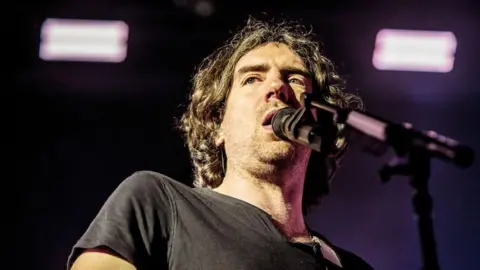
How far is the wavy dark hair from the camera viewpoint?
303 centimetres

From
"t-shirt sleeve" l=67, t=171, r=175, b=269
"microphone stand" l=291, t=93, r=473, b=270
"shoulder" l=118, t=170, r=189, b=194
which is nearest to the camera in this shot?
"microphone stand" l=291, t=93, r=473, b=270

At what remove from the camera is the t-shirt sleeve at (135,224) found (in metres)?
1.98

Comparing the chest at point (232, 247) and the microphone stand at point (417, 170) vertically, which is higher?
the microphone stand at point (417, 170)

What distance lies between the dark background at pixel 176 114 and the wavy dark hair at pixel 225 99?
5.02 ft

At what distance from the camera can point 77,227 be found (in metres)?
4.62

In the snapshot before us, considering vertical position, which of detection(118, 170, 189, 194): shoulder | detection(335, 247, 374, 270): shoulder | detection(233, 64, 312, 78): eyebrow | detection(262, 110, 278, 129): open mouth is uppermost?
detection(233, 64, 312, 78): eyebrow

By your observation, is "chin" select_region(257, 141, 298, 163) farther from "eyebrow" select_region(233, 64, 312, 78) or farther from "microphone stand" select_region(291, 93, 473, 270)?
"microphone stand" select_region(291, 93, 473, 270)

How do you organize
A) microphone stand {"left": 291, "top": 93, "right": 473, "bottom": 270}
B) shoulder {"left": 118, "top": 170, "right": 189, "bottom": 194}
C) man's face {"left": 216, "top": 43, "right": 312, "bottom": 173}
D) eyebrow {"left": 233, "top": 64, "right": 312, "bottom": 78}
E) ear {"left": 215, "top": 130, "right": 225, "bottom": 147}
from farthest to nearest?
ear {"left": 215, "top": 130, "right": 225, "bottom": 147} < eyebrow {"left": 233, "top": 64, "right": 312, "bottom": 78} < man's face {"left": 216, "top": 43, "right": 312, "bottom": 173} < shoulder {"left": 118, "top": 170, "right": 189, "bottom": 194} < microphone stand {"left": 291, "top": 93, "right": 473, "bottom": 270}

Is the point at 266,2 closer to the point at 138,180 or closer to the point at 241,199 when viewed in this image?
the point at 241,199

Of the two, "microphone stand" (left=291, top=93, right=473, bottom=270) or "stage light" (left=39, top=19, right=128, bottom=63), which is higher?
"stage light" (left=39, top=19, right=128, bottom=63)

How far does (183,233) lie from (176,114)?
2767 mm

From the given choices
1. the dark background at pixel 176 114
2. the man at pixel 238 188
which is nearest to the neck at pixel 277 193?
the man at pixel 238 188

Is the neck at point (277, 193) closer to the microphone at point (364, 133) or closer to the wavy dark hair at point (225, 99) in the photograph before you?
the wavy dark hair at point (225, 99)

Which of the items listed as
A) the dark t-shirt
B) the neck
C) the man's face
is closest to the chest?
the dark t-shirt
